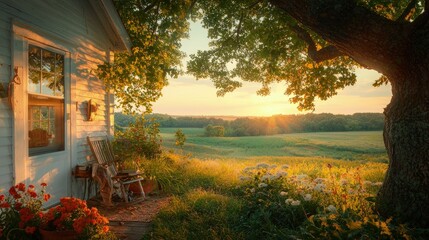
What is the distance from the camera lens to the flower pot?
370cm

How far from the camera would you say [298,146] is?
76.6ft

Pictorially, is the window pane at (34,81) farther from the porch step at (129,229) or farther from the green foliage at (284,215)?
the green foliage at (284,215)

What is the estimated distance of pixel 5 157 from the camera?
180 inches

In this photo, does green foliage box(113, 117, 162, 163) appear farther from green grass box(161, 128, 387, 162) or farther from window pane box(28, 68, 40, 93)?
green grass box(161, 128, 387, 162)

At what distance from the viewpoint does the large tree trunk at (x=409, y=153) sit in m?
3.76

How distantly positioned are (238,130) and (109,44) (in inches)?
921

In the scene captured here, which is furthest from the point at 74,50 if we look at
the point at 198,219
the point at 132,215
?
the point at 198,219

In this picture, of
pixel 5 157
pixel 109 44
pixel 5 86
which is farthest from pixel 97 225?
pixel 109 44

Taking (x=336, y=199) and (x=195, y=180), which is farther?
(x=195, y=180)

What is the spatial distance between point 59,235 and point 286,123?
2697 centimetres

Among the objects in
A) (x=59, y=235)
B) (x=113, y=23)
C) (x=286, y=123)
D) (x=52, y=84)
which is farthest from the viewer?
(x=286, y=123)

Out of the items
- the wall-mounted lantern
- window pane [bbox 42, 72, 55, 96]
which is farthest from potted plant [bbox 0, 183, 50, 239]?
the wall-mounted lantern

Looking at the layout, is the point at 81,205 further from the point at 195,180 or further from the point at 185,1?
the point at 185,1

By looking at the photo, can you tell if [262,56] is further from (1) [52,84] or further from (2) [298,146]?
(2) [298,146]
